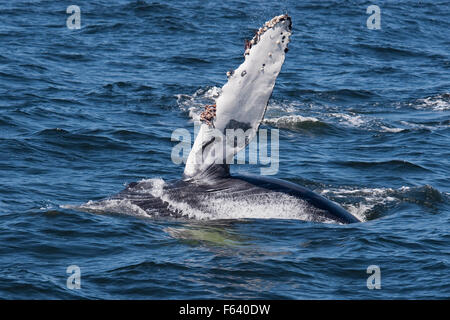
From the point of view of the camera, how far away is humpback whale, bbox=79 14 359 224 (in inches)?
559

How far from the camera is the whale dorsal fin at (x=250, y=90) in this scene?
14117mm

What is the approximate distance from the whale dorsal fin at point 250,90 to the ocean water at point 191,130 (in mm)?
1514

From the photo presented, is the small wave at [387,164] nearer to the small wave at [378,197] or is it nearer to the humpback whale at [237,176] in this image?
the small wave at [378,197]

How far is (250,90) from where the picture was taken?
1422cm

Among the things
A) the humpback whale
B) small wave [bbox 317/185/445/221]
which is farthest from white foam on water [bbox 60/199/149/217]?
small wave [bbox 317/185/445/221]

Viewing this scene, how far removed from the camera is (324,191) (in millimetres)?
18625

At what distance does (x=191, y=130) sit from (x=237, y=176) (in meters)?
8.73

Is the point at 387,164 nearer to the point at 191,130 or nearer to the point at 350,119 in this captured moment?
the point at 350,119

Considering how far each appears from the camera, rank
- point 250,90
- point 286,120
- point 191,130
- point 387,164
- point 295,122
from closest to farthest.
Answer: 1. point 250,90
2. point 387,164
3. point 191,130
4. point 295,122
5. point 286,120

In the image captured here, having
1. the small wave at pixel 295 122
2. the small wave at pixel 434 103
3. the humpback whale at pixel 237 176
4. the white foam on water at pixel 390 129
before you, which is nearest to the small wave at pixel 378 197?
the humpback whale at pixel 237 176

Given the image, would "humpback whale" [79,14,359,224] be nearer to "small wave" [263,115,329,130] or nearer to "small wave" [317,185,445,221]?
"small wave" [317,185,445,221]

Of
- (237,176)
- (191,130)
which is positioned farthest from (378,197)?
(191,130)
